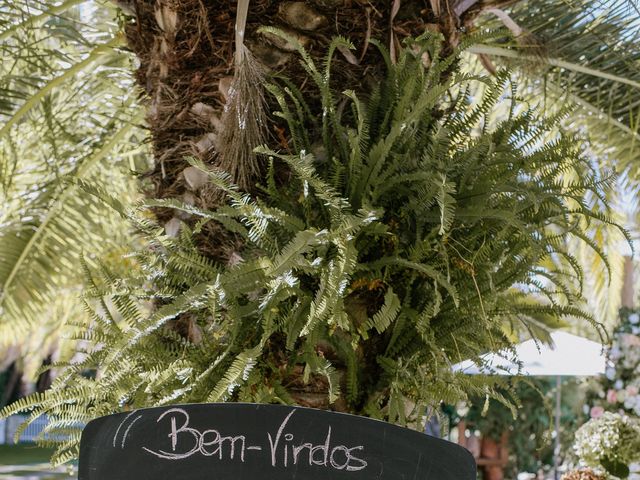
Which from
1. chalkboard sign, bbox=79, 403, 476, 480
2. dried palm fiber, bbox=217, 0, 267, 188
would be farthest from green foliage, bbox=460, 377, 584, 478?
chalkboard sign, bbox=79, 403, 476, 480

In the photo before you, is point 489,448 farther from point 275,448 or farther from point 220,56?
point 275,448

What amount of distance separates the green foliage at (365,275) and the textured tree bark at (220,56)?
0.11 meters

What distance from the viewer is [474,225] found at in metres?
1.58

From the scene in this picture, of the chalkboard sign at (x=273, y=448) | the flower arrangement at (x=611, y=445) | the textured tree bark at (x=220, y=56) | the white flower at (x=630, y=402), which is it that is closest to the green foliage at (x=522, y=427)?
the white flower at (x=630, y=402)

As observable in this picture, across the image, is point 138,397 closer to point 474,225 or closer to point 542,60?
point 474,225

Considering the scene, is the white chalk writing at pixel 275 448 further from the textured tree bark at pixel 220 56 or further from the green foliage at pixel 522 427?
the green foliage at pixel 522 427

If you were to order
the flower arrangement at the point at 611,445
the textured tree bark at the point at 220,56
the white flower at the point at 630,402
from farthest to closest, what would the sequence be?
the white flower at the point at 630,402 → the flower arrangement at the point at 611,445 → the textured tree bark at the point at 220,56

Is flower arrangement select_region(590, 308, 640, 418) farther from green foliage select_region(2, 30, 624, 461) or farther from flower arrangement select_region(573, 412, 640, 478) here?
green foliage select_region(2, 30, 624, 461)

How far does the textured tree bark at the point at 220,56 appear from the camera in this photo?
5.78 ft

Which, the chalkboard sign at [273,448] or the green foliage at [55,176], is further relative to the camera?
the green foliage at [55,176]

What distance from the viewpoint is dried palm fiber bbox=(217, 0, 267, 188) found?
65.3 inches

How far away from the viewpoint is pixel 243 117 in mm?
1652

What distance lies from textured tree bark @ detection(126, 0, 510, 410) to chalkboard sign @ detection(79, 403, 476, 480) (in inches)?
13.5

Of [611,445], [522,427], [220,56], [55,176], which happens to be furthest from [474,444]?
[220,56]
